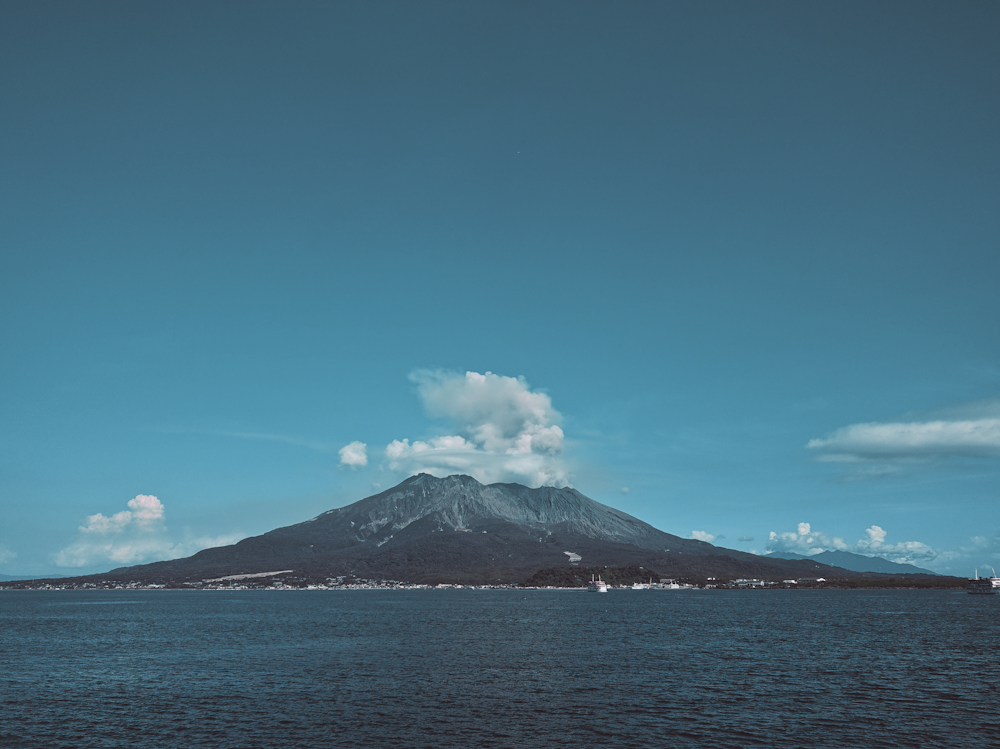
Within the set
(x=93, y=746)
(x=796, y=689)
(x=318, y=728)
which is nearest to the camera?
(x=93, y=746)

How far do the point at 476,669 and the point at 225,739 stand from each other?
36629mm

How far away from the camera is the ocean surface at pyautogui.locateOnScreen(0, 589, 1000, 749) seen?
49500 mm

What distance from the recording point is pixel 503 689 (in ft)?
220

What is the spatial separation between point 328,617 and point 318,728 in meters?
130

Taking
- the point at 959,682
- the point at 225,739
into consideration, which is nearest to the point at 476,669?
the point at 225,739

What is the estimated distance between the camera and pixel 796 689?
6600 centimetres

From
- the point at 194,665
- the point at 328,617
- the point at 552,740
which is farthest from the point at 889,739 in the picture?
the point at 328,617

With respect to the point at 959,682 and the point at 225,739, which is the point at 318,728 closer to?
the point at 225,739

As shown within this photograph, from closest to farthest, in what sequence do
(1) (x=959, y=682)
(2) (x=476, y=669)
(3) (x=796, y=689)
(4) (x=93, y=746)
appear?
(4) (x=93, y=746)
(3) (x=796, y=689)
(1) (x=959, y=682)
(2) (x=476, y=669)

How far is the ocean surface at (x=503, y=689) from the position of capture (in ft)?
162

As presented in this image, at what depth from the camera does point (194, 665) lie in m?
84.0

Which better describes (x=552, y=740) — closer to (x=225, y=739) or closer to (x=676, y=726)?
(x=676, y=726)

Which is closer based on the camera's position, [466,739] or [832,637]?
[466,739]

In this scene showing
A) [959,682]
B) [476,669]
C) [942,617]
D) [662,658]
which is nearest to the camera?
[959,682]
